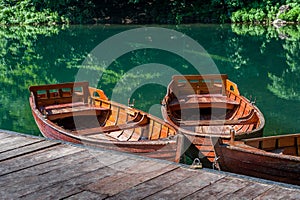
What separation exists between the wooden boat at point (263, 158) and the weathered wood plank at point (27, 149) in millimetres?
2355

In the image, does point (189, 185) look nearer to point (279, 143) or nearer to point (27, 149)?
point (27, 149)

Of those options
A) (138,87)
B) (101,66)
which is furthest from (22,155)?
(101,66)

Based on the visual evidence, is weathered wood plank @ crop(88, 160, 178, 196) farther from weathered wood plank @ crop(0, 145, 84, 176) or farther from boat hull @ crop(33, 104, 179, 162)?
boat hull @ crop(33, 104, 179, 162)

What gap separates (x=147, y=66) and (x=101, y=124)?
1180 centimetres

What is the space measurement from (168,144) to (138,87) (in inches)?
380

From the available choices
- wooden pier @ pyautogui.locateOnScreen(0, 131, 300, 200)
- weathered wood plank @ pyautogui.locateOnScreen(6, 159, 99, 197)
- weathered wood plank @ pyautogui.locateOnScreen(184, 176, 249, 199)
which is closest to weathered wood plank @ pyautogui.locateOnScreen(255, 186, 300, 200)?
wooden pier @ pyautogui.locateOnScreen(0, 131, 300, 200)

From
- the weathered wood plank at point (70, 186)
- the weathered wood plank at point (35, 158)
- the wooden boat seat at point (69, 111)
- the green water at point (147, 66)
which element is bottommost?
the weathered wood plank at point (70, 186)

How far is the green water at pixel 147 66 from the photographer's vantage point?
13.0m

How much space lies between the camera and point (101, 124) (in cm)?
937

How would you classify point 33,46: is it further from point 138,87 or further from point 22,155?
point 22,155

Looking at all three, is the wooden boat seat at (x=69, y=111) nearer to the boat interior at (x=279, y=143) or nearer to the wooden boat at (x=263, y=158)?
the wooden boat at (x=263, y=158)

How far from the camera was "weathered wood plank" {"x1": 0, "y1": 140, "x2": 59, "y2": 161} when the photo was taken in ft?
14.4

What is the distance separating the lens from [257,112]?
8422mm

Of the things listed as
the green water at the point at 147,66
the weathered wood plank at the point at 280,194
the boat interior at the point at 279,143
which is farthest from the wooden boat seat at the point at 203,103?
the weathered wood plank at the point at 280,194
